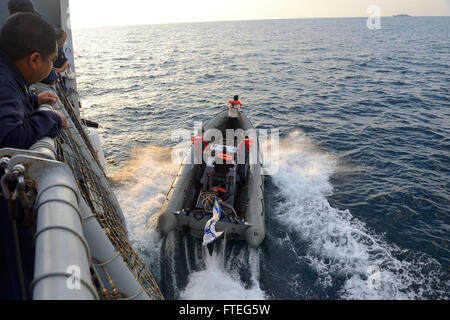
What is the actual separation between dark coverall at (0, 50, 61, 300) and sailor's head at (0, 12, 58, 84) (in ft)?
0.18

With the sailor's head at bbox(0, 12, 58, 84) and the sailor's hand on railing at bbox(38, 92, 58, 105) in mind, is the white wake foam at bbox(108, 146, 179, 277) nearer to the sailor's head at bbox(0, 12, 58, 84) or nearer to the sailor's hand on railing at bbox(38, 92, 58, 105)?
the sailor's hand on railing at bbox(38, 92, 58, 105)

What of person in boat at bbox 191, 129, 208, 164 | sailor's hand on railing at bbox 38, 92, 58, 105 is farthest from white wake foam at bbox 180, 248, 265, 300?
sailor's hand on railing at bbox 38, 92, 58, 105

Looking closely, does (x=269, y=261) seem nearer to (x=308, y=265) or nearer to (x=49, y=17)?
(x=308, y=265)

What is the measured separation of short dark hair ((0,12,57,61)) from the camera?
1748 millimetres

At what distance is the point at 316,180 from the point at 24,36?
10.9m

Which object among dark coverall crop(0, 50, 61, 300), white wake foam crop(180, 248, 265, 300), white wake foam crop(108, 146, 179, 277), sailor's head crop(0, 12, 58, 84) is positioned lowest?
white wake foam crop(180, 248, 265, 300)

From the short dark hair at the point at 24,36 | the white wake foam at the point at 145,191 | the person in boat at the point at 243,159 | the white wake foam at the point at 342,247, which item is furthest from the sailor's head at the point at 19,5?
the white wake foam at the point at 342,247

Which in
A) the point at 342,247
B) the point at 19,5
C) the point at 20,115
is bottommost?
the point at 342,247

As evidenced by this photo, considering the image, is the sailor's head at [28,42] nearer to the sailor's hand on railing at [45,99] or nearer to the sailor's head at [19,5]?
the sailor's hand on railing at [45,99]

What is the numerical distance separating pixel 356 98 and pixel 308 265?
17570mm

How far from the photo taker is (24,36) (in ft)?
5.87

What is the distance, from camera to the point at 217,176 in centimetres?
874

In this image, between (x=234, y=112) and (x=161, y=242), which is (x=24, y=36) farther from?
(x=234, y=112)

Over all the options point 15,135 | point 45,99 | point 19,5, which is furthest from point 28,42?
point 19,5
